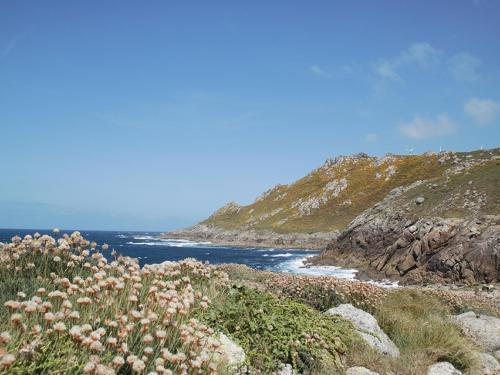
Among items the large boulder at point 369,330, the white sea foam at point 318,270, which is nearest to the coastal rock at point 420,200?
the white sea foam at point 318,270

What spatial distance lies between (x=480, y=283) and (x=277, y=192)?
117 m

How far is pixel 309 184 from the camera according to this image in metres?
137

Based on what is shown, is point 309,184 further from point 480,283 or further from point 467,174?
point 480,283

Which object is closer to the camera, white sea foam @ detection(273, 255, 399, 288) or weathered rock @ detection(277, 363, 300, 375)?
weathered rock @ detection(277, 363, 300, 375)

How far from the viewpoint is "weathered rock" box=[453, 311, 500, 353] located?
11.4 metres

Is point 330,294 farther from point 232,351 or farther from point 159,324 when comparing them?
point 159,324

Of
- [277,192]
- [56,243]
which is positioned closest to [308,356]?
[56,243]

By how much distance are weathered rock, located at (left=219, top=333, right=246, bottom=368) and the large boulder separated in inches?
118

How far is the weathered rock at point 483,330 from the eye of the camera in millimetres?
11359

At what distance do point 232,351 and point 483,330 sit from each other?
8665mm

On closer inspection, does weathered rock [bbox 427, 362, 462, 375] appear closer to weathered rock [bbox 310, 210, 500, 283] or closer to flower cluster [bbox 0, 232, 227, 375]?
flower cluster [bbox 0, 232, 227, 375]

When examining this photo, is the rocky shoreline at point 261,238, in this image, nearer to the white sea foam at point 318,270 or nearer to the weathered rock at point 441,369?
the white sea foam at point 318,270

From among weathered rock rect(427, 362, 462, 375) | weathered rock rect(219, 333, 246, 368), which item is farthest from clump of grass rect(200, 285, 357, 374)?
weathered rock rect(427, 362, 462, 375)

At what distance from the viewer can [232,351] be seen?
6211 millimetres
